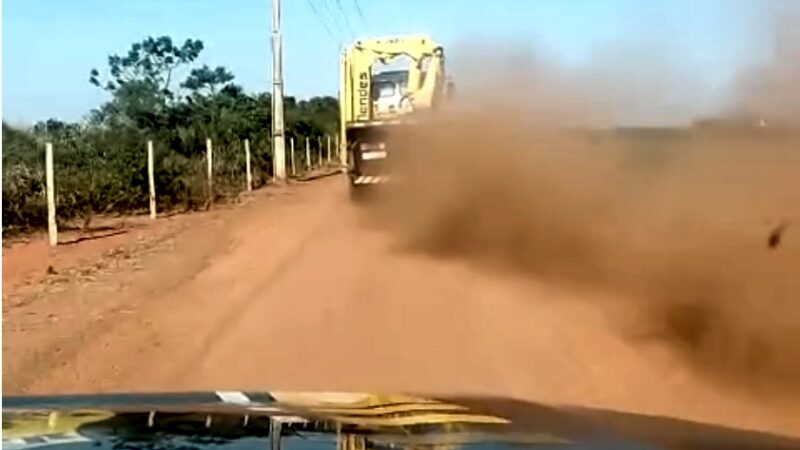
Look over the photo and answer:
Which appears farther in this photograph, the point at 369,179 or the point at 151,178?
the point at 151,178

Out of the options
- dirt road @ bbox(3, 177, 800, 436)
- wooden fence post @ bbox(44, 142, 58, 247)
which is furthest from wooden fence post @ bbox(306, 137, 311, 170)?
dirt road @ bbox(3, 177, 800, 436)

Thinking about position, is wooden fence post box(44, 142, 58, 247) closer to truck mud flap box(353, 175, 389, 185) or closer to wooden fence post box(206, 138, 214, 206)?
truck mud flap box(353, 175, 389, 185)

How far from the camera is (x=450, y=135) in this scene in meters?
21.4

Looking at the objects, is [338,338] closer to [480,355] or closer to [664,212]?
[480,355]

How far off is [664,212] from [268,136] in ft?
144

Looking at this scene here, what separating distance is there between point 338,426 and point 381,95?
22.4 meters

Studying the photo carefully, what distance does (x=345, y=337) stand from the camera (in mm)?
11195

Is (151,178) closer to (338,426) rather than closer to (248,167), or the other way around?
(248,167)

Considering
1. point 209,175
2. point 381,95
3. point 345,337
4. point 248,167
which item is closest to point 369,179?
point 381,95

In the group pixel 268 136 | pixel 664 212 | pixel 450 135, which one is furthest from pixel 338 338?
pixel 268 136

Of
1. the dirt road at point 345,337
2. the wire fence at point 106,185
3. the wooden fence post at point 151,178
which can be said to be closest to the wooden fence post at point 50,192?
the wire fence at point 106,185

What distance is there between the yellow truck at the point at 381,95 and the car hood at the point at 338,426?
19.7m

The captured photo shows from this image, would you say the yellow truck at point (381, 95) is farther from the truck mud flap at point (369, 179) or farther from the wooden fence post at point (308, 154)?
the wooden fence post at point (308, 154)

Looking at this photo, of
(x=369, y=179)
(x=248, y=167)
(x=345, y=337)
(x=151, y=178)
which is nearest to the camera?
(x=345, y=337)
